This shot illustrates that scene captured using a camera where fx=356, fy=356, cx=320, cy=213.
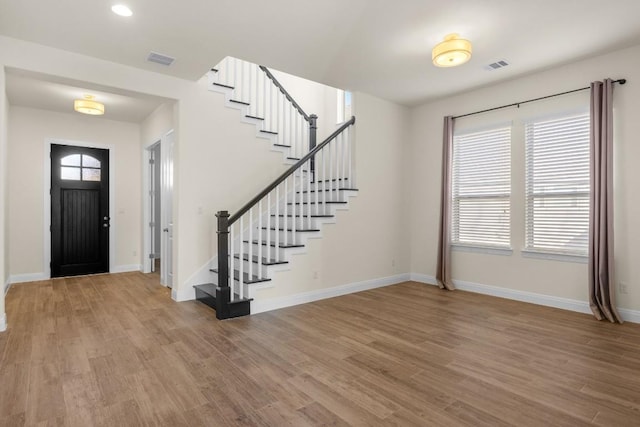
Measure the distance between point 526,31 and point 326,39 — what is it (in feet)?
6.42

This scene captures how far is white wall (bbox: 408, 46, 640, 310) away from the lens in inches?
150

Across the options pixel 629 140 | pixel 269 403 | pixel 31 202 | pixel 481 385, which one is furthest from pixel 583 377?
pixel 31 202

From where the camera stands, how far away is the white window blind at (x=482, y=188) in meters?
4.88

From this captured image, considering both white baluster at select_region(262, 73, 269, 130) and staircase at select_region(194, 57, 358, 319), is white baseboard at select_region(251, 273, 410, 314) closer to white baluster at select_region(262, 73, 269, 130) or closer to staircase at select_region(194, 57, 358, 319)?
staircase at select_region(194, 57, 358, 319)

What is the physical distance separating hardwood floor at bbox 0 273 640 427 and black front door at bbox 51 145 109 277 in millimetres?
2057

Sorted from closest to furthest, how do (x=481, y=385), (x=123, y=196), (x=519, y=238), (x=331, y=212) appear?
(x=481, y=385) < (x=519, y=238) < (x=331, y=212) < (x=123, y=196)

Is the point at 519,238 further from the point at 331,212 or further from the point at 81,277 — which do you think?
the point at 81,277

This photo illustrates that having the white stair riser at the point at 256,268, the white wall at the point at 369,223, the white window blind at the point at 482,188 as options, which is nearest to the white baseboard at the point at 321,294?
the white wall at the point at 369,223

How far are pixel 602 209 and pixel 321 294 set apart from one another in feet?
11.0

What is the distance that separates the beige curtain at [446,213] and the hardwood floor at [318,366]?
990mm

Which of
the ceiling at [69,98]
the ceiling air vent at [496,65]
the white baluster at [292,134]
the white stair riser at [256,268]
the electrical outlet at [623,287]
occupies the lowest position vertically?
the electrical outlet at [623,287]

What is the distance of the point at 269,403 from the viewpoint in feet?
7.30

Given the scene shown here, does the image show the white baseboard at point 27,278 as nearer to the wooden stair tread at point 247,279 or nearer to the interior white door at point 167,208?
the interior white door at point 167,208

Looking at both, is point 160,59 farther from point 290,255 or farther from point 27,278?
point 27,278
